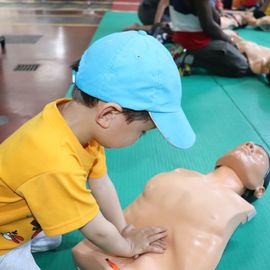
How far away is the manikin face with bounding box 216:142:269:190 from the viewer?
4.41 feet

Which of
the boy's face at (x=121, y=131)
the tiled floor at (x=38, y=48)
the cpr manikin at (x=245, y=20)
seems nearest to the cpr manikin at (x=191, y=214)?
the boy's face at (x=121, y=131)

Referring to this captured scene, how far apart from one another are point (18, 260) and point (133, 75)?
650 millimetres

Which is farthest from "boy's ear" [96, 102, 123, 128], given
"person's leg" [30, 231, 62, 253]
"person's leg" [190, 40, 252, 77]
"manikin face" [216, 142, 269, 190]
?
"person's leg" [190, 40, 252, 77]

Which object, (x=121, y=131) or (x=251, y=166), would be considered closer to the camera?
(x=121, y=131)

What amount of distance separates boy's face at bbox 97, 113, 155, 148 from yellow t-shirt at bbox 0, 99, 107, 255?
0.25 feet

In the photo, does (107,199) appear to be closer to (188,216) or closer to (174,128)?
(188,216)

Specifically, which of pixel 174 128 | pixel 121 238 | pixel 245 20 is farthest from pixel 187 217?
pixel 245 20

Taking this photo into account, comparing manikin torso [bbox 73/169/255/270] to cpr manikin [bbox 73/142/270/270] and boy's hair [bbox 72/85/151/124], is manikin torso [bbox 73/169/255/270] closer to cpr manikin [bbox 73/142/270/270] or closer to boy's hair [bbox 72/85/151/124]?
cpr manikin [bbox 73/142/270/270]

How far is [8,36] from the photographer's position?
4246 millimetres

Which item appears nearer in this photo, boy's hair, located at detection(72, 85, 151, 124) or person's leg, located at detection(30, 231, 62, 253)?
boy's hair, located at detection(72, 85, 151, 124)

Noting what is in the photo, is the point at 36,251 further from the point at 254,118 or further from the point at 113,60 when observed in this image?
the point at 254,118

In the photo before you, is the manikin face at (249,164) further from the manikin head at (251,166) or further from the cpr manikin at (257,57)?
the cpr manikin at (257,57)

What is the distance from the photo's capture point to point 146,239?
1057 millimetres

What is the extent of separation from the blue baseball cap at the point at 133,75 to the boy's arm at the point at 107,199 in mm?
349
